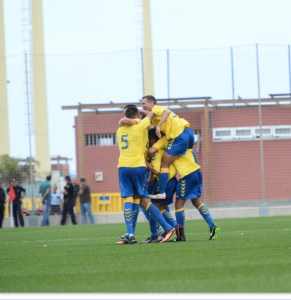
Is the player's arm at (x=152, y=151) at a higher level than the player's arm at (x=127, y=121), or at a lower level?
lower

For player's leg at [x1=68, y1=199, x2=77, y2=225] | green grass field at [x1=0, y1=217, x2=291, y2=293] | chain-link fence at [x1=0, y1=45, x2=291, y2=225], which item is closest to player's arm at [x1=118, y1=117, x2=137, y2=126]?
green grass field at [x1=0, y1=217, x2=291, y2=293]

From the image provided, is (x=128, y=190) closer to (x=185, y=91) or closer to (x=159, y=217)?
(x=159, y=217)

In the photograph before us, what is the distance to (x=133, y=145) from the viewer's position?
34.8 feet

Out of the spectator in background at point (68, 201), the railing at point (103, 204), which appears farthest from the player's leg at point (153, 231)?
the railing at point (103, 204)

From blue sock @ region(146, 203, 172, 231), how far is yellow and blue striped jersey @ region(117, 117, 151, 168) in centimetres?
59

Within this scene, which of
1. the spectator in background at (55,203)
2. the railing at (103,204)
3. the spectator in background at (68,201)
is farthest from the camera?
the spectator in background at (55,203)

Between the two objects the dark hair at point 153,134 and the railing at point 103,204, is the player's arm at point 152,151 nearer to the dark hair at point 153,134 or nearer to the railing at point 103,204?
the dark hair at point 153,134

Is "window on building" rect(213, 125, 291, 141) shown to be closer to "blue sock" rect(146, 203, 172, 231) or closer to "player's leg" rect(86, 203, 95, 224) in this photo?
"player's leg" rect(86, 203, 95, 224)

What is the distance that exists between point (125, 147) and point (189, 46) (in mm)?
14946

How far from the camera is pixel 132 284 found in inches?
Answer: 218

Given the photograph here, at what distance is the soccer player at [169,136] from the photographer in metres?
10.9

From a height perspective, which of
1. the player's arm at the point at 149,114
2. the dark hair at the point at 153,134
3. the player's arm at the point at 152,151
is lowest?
the player's arm at the point at 152,151

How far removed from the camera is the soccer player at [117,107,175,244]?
34.6 ft

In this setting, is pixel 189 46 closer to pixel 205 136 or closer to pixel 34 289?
pixel 205 136
